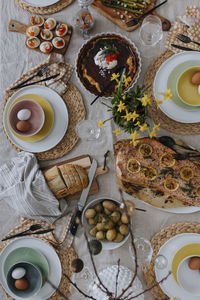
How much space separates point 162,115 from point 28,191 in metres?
0.70

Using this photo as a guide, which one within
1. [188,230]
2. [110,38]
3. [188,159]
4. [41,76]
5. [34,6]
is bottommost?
[188,230]

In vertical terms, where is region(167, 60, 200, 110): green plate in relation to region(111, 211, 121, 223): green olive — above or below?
above

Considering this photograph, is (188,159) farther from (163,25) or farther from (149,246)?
(163,25)

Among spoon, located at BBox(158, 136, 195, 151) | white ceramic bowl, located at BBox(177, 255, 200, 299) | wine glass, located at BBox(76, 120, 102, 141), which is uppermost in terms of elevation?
wine glass, located at BBox(76, 120, 102, 141)

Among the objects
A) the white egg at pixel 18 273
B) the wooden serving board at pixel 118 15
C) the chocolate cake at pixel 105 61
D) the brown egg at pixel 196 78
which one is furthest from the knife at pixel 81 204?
the wooden serving board at pixel 118 15

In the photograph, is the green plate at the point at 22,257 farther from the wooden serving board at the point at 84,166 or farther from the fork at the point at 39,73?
the fork at the point at 39,73

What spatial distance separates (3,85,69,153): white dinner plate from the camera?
4.68ft

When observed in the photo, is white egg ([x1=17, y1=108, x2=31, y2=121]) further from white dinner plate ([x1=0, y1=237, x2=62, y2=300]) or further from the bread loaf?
white dinner plate ([x1=0, y1=237, x2=62, y2=300])

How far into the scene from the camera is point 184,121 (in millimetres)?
1383

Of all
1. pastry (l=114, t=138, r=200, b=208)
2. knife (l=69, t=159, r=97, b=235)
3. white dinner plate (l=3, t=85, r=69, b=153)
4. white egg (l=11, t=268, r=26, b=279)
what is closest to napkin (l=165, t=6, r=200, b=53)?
pastry (l=114, t=138, r=200, b=208)

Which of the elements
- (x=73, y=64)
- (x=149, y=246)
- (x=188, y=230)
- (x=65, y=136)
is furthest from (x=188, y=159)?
(x=73, y=64)

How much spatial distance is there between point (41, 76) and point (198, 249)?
1066 millimetres

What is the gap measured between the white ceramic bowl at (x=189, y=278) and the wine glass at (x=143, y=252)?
14 cm

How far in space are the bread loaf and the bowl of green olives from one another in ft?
0.33
